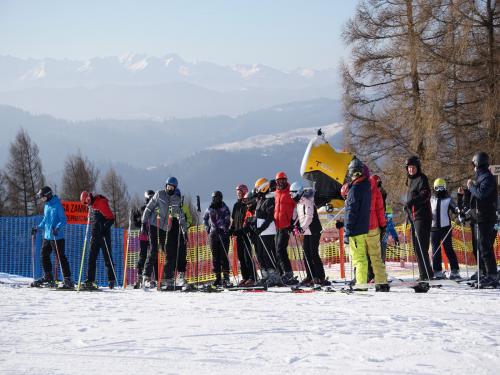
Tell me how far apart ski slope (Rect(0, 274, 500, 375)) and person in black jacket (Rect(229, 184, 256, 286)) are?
3.63 m

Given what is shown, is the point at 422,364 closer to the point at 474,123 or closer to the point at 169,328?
the point at 169,328

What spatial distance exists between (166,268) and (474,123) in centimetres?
1770

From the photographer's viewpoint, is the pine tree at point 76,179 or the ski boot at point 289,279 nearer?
the ski boot at point 289,279

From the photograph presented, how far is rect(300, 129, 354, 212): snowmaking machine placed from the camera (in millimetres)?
24344

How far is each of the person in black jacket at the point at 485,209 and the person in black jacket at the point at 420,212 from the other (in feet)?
2.34

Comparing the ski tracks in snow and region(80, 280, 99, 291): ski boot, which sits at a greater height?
region(80, 280, 99, 291): ski boot

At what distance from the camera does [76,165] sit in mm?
74312

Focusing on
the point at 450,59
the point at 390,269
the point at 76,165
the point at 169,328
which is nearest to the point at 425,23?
the point at 450,59

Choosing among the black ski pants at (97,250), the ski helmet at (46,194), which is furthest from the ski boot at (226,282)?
the ski helmet at (46,194)

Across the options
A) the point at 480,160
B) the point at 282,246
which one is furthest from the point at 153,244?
the point at 480,160

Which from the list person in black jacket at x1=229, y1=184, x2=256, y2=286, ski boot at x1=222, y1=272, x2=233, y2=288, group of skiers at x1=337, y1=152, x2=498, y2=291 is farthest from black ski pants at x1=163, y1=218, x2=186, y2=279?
group of skiers at x1=337, y1=152, x2=498, y2=291

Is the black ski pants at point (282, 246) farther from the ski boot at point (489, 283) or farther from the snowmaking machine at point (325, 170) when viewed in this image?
the snowmaking machine at point (325, 170)

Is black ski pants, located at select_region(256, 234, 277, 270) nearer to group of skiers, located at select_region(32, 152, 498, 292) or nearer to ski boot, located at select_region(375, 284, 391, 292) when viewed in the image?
group of skiers, located at select_region(32, 152, 498, 292)

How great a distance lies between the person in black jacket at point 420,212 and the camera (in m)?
11.6
